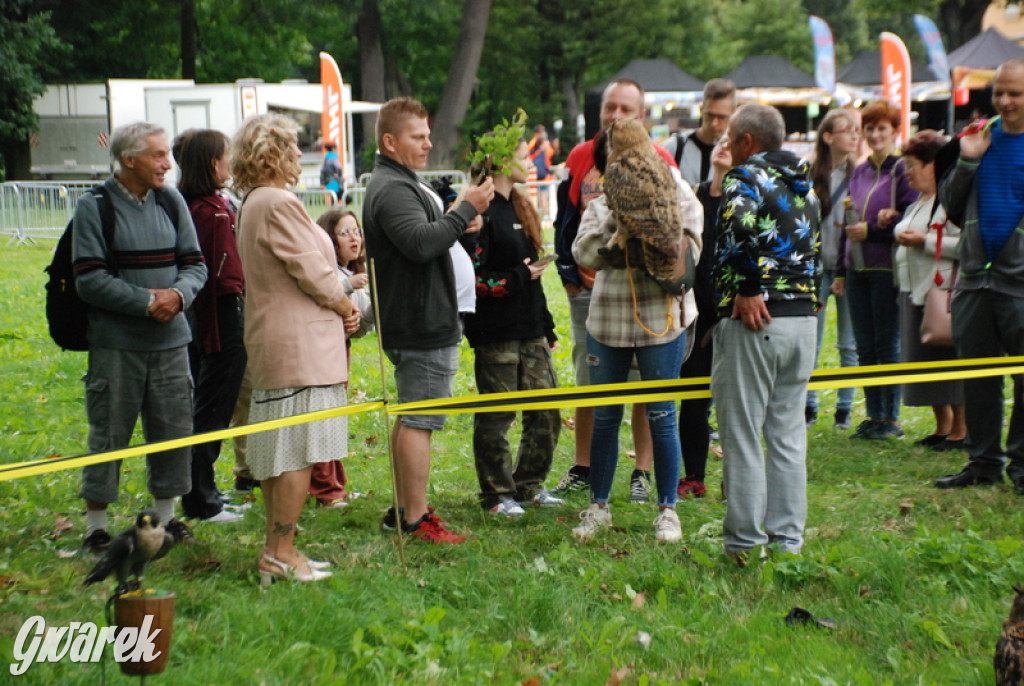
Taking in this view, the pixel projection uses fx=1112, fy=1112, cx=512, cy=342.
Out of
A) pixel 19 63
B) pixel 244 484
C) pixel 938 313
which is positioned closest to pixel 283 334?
pixel 244 484

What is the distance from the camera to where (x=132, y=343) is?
525cm

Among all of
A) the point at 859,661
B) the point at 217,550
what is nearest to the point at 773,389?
the point at 859,661

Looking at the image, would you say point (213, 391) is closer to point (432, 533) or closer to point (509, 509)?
point (432, 533)

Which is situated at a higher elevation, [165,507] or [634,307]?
[634,307]

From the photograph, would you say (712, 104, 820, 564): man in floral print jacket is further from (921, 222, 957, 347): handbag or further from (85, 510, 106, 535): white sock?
(85, 510, 106, 535): white sock

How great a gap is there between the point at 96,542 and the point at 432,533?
163 centimetres

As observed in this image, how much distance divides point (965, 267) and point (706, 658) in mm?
3201

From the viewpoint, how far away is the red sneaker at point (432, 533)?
5.43 meters

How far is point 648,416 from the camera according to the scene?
5.55m

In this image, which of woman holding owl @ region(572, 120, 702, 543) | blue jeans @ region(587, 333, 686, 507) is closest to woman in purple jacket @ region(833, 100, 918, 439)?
woman holding owl @ region(572, 120, 702, 543)

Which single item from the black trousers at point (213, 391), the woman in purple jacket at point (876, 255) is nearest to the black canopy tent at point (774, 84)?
the woman in purple jacket at point (876, 255)

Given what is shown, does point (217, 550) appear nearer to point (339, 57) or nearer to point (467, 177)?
point (467, 177)

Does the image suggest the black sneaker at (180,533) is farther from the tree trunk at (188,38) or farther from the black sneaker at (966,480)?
the tree trunk at (188,38)

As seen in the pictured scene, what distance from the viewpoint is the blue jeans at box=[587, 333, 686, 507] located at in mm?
5453
